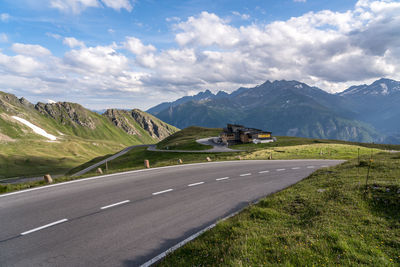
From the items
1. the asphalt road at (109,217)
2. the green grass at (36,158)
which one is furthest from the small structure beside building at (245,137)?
the green grass at (36,158)

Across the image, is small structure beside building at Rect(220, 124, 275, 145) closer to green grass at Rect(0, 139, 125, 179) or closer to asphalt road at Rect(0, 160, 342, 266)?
→ asphalt road at Rect(0, 160, 342, 266)

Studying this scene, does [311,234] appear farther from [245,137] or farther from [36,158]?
[36,158]

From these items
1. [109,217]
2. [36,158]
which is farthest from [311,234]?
[36,158]

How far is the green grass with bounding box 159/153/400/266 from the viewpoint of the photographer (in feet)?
16.3

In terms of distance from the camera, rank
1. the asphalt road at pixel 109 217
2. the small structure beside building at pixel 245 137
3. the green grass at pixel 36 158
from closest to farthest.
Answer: the asphalt road at pixel 109 217, the small structure beside building at pixel 245 137, the green grass at pixel 36 158

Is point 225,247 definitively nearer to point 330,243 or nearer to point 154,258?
point 154,258

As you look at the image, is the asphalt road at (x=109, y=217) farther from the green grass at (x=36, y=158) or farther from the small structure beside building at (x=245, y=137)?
the green grass at (x=36, y=158)

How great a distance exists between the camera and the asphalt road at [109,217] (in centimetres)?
631

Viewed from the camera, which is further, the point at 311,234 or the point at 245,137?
the point at 245,137

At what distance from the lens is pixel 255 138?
3314 inches

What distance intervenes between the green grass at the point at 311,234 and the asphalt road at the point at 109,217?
5.15 ft

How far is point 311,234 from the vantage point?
609 cm

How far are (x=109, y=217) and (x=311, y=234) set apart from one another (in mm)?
7588

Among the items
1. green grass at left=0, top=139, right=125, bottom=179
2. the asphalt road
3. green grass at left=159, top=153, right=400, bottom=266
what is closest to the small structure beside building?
the asphalt road
